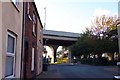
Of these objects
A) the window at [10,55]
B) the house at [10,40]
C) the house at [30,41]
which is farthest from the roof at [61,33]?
the window at [10,55]

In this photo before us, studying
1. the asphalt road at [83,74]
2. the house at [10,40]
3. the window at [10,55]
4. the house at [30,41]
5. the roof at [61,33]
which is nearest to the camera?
the house at [10,40]

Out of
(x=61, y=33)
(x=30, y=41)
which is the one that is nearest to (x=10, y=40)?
(x=30, y=41)

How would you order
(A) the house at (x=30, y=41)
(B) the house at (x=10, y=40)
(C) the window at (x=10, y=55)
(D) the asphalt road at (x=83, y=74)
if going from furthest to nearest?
(D) the asphalt road at (x=83, y=74) < (A) the house at (x=30, y=41) < (C) the window at (x=10, y=55) < (B) the house at (x=10, y=40)

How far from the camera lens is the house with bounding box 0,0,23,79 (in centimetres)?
833

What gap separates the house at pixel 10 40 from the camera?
27.3 ft

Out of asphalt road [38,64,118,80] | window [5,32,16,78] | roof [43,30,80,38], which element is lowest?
asphalt road [38,64,118,80]

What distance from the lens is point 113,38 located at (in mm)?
50531

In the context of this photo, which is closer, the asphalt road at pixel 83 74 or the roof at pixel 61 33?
the asphalt road at pixel 83 74

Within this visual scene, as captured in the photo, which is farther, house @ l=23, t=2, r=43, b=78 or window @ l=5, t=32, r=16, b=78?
house @ l=23, t=2, r=43, b=78

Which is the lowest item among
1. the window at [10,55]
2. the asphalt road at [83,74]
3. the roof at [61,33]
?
the asphalt road at [83,74]

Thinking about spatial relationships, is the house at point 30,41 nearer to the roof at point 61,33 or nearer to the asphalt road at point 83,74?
the asphalt road at point 83,74

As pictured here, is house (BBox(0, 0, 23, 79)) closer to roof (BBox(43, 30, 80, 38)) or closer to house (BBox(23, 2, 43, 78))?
house (BBox(23, 2, 43, 78))

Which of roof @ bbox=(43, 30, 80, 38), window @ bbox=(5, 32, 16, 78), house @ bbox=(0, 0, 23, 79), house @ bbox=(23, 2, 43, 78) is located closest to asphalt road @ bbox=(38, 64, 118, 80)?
house @ bbox=(23, 2, 43, 78)

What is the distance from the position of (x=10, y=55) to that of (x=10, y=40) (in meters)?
0.55
